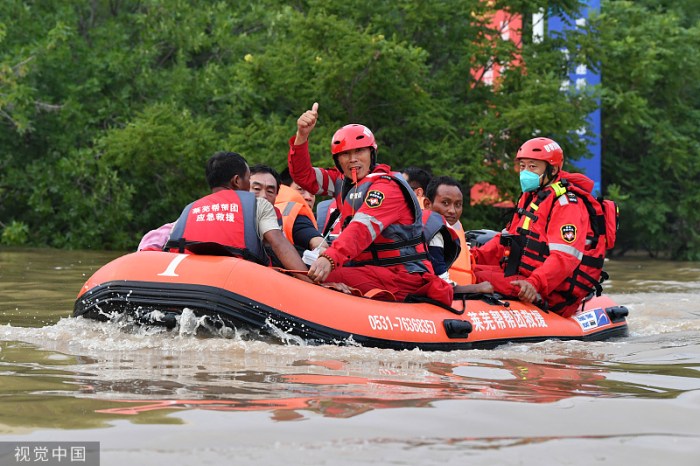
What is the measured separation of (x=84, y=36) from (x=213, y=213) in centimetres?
1674

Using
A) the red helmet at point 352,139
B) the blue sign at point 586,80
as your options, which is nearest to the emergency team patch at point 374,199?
the red helmet at point 352,139

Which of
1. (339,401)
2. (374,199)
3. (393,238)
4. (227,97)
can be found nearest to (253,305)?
(374,199)

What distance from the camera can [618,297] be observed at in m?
11.6

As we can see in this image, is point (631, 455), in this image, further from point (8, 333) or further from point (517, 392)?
point (8, 333)

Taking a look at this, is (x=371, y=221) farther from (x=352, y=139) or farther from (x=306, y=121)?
(x=306, y=121)

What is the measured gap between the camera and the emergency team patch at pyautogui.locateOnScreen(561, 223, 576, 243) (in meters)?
7.42

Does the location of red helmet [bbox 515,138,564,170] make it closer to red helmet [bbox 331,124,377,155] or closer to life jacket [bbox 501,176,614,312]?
life jacket [bbox 501,176,614,312]

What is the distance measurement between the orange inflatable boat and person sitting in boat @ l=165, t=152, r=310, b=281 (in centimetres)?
16

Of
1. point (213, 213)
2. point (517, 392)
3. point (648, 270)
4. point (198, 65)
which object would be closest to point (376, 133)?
point (648, 270)

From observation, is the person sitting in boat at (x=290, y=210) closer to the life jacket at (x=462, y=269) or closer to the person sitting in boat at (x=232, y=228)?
the person sitting in boat at (x=232, y=228)

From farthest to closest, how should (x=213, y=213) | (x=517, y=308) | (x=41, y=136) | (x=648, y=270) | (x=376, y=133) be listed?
(x=41, y=136) < (x=376, y=133) < (x=648, y=270) < (x=517, y=308) < (x=213, y=213)

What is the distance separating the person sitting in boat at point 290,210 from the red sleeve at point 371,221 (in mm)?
519

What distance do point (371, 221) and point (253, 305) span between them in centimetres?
89

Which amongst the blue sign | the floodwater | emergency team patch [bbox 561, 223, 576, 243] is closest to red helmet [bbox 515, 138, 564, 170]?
emergency team patch [bbox 561, 223, 576, 243]
